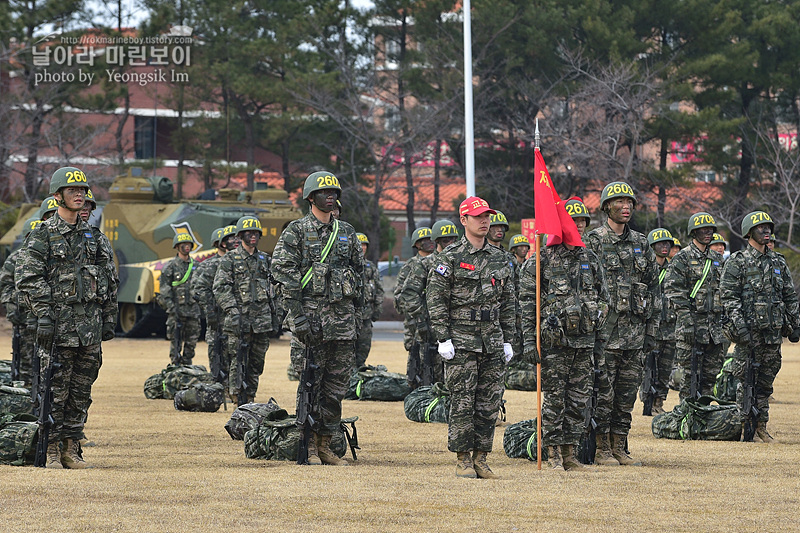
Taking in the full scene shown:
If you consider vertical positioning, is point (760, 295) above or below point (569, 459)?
above

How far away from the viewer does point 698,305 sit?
14.4m

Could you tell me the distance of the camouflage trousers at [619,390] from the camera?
1039 centimetres

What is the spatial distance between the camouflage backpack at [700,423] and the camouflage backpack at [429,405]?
237cm

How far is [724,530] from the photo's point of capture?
7.46 m

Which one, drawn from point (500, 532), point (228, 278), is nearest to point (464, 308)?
point (500, 532)

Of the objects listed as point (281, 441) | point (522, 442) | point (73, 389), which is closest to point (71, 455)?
point (73, 389)

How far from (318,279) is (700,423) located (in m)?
4.45

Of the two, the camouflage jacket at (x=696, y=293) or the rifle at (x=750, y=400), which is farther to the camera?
the camouflage jacket at (x=696, y=293)

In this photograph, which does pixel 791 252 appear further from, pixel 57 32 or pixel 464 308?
pixel 464 308

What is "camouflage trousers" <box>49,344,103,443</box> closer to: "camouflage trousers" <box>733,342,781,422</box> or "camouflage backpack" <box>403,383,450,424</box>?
"camouflage backpack" <box>403,383,450,424</box>

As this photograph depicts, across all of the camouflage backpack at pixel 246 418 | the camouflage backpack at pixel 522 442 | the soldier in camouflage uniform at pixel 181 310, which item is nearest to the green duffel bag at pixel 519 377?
the soldier in camouflage uniform at pixel 181 310

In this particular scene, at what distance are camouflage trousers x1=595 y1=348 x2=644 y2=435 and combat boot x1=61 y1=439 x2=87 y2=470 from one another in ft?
14.1

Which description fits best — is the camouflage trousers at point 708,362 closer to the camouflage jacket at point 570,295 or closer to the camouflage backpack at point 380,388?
the camouflage backpack at point 380,388

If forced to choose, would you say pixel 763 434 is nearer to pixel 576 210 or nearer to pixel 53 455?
pixel 576 210
